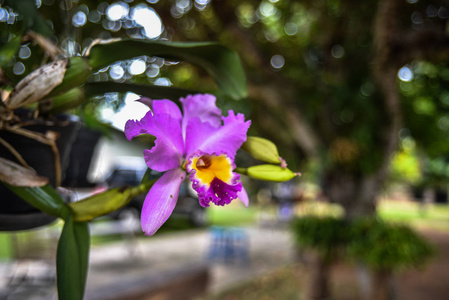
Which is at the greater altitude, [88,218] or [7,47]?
[7,47]

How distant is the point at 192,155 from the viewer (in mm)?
255

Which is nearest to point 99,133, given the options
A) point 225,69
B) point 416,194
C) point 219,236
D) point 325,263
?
point 225,69

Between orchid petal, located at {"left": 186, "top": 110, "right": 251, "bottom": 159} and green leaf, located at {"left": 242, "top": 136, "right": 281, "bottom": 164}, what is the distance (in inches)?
1.0

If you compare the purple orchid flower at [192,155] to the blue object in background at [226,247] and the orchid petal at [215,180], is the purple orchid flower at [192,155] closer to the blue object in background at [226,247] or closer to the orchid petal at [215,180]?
the orchid petal at [215,180]

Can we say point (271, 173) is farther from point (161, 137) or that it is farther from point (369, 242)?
point (369, 242)

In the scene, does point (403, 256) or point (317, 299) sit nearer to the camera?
point (403, 256)

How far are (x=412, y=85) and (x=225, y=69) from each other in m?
3.97

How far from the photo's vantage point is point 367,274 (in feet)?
8.73

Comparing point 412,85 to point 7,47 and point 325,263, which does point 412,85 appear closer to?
point 325,263

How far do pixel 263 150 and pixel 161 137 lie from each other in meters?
0.08

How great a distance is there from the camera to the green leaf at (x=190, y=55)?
302 mm

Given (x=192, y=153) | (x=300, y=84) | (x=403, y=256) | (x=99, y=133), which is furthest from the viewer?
(x=300, y=84)

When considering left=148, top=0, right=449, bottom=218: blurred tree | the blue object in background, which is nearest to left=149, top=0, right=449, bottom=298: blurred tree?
left=148, top=0, right=449, bottom=218: blurred tree

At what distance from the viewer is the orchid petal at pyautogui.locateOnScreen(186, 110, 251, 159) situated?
26 centimetres
